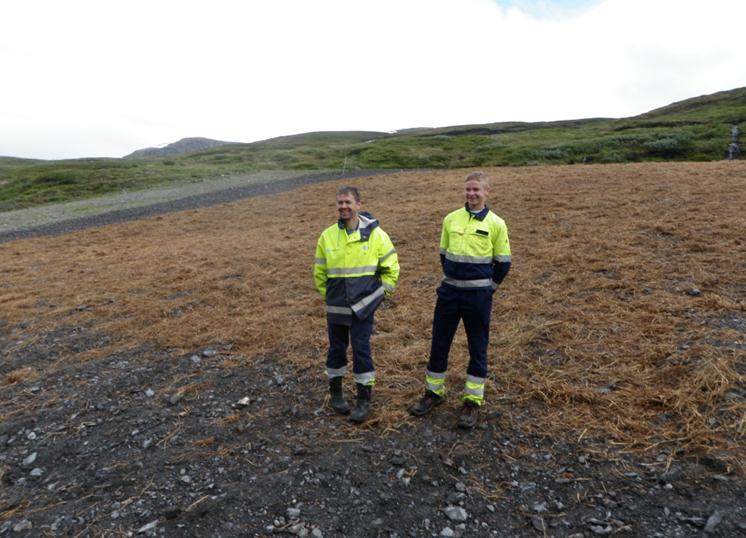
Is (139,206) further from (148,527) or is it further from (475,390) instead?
(475,390)

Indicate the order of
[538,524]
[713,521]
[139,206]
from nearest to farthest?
[713,521], [538,524], [139,206]

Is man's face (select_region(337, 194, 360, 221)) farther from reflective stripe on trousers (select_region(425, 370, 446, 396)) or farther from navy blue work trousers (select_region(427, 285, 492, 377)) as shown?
reflective stripe on trousers (select_region(425, 370, 446, 396))

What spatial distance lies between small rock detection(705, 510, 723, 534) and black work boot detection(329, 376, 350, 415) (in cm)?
327

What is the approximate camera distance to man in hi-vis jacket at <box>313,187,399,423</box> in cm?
502

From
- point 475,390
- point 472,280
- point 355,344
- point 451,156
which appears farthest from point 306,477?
point 451,156

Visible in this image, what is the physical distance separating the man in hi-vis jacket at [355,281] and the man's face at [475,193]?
99cm

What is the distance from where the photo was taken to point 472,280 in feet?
16.2

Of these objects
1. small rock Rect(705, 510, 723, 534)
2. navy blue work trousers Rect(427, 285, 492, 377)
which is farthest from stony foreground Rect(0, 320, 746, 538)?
navy blue work trousers Rect(427, 285, 492, 377)

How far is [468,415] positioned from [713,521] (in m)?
2.10

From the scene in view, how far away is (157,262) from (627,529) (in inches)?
470

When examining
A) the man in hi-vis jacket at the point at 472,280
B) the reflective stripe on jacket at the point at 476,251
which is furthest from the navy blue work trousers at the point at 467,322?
the reflective stripe on jacket at the point at 476,251

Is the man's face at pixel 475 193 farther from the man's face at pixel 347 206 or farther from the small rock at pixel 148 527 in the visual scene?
the small rock at pixel 148 527

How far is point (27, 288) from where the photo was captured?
10.8 meters

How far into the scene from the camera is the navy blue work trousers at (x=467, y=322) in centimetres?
497
